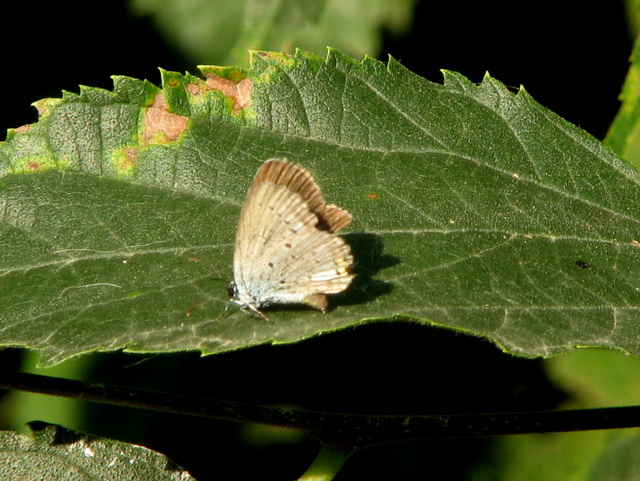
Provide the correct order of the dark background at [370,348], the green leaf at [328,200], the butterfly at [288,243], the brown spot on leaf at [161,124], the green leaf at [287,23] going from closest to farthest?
the green leaf at [328,200] → the butterfly at [288,243] → the brown spot on leaf at [161,124] → the dark background at [370,348] → the green leaf at [287,23]

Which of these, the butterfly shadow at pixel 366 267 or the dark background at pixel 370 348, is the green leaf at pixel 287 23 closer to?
the dark background at pixel 370 348

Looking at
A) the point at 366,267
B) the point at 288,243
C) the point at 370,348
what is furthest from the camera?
the point at 370,348

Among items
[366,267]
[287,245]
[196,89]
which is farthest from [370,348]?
[196,89]

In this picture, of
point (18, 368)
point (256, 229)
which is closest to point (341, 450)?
point (256, 229)

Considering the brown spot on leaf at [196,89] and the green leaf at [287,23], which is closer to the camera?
the brown spot on leaf at [196,89]

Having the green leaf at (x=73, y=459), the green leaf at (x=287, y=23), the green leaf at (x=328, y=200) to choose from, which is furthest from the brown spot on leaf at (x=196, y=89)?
the green leaf at (x=73, y=459)

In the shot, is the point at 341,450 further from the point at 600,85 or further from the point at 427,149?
the point at 600,85

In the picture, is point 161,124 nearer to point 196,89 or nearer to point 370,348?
point 196,89
